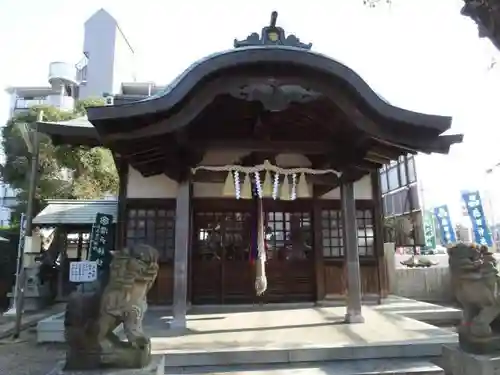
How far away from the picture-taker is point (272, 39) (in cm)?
625

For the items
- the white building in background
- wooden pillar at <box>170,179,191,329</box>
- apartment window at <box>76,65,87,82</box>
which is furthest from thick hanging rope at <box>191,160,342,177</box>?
apartment window at <box>76,65,87,82</box>

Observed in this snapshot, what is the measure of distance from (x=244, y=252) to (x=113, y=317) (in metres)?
5.79

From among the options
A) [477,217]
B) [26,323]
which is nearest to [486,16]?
[26,323]

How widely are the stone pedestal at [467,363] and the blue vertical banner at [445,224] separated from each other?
57.4 ft

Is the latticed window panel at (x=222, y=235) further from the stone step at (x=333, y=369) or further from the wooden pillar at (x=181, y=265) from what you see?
the stone step at (x=333, y=369)

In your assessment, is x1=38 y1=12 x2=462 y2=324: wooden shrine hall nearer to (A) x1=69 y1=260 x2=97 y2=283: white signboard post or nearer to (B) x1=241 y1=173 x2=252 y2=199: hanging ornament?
(B) x1=241 y1=173 x2=252 y2=199: hanging ornament

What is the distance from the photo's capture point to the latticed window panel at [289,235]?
976cm

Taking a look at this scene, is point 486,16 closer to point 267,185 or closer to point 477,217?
point 267,185

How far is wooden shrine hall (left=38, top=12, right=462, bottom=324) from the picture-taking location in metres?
5.96

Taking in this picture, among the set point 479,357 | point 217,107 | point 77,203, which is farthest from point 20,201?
point 479,357

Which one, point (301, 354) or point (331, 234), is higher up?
point (331, 234)

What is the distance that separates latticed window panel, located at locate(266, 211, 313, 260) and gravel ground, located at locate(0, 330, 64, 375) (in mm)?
5043

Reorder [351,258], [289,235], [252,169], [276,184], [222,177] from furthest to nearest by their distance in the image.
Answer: [289,235], [222,177], [276,184], [252,169], [351,258]

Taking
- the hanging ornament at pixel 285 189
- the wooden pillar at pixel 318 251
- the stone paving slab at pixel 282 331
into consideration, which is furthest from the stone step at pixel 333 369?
the wooden pillar at pixel 318 251
